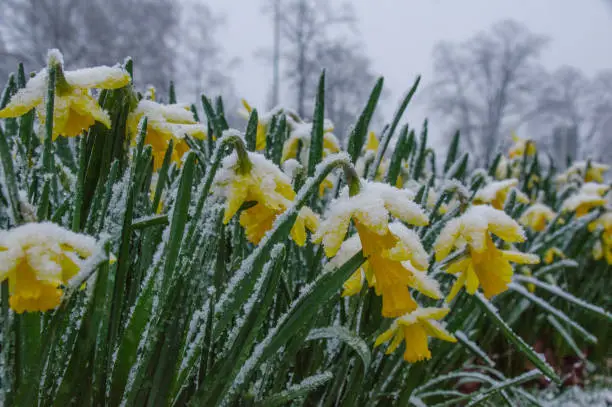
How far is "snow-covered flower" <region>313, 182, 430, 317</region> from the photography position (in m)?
0.58

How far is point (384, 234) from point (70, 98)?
45 cm

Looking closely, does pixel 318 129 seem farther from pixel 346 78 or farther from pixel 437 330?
pixel 346 78

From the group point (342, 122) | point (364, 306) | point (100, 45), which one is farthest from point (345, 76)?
point (364, 306)

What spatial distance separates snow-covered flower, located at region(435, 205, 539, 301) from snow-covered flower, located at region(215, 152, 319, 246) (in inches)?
10.4

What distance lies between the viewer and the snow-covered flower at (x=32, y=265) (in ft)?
1.51

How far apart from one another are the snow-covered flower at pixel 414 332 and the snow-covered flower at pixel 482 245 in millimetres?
102

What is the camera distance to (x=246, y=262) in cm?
65

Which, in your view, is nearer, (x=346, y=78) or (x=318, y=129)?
(x=318, y=129)

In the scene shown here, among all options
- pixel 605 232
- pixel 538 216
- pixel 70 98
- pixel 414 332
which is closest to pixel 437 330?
pixel 414 332

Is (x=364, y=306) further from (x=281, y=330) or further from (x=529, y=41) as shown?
(x=529, y=41)

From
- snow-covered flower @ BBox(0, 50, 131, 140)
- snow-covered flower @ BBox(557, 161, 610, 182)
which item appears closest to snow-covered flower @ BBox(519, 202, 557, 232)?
snow-covered flower @ BBox(557, 161, 610, 182)

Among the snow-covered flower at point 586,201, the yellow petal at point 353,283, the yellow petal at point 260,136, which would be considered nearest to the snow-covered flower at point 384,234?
the yellow petal at point 353,283

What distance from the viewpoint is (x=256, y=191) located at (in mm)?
649

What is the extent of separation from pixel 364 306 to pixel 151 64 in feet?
55.1
